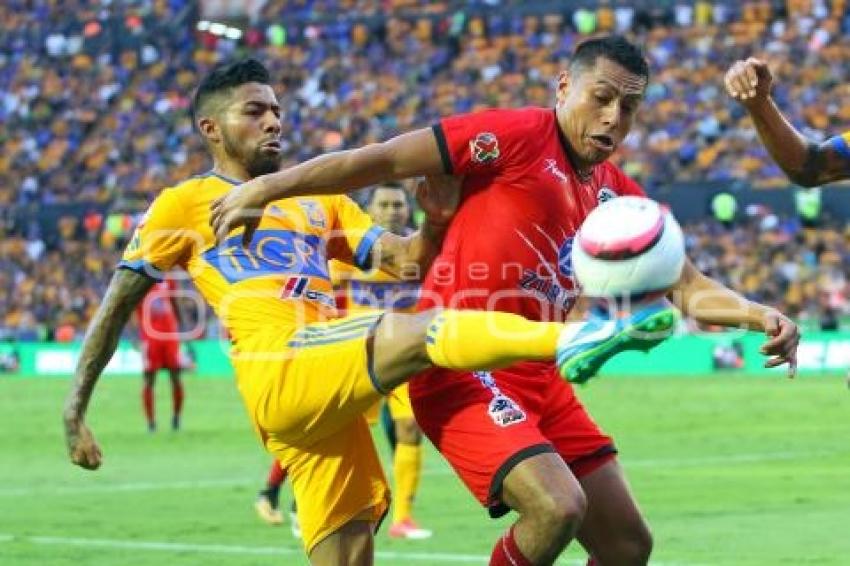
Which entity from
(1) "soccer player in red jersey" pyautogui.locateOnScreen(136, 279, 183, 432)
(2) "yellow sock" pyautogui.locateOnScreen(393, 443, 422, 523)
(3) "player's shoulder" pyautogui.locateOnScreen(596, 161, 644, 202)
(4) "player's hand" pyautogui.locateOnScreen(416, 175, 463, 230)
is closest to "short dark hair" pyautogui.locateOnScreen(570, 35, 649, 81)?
(3) "player's shoulder" pyautogui.locateOnScreen(596, 161, 644, 202)

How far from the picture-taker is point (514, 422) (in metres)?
6.93

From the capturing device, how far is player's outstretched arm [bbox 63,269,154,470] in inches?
295

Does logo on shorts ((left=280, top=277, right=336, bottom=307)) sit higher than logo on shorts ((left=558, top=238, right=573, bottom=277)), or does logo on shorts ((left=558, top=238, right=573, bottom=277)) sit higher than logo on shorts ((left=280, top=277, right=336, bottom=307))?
logo on shorts ((left=558, top=238, right=573, bottom=277))

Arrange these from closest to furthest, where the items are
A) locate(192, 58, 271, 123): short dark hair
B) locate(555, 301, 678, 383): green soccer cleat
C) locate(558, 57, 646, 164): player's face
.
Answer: locate(555, 301, 678, 383): green soccer cleat, locate(558, 57, 646, 164): player's face, locate(192, 58, 271, 123): short dark hair

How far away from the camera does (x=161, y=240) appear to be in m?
7.44

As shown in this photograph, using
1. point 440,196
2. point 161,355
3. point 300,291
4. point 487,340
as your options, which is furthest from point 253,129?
point 161,355

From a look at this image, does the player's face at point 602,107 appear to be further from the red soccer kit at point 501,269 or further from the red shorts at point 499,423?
the red shorts at point 499,423

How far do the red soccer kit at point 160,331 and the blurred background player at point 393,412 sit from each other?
762cm

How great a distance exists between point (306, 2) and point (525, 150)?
133 ft

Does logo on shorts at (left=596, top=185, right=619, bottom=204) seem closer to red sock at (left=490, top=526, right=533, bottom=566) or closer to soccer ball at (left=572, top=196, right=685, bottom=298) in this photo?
soccer ball at (left=572, top=196, right=685, bottom=298)

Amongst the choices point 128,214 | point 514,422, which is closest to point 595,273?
point 514,422

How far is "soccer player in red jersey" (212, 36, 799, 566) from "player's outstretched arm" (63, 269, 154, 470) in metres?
1.10

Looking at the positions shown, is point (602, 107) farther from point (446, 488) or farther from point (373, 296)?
point (446, 488)

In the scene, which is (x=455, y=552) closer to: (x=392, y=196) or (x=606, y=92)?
(x=392, y=196)
